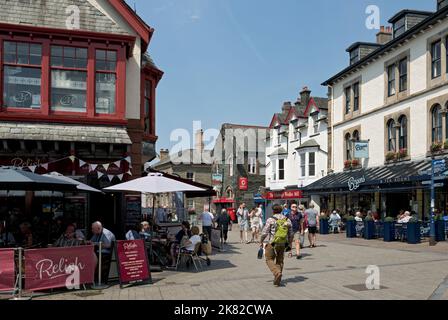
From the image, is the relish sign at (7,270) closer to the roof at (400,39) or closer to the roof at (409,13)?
the roof at (400,39)

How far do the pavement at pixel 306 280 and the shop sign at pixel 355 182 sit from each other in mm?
9578

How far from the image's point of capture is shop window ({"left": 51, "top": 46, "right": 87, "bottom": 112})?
15398 mm

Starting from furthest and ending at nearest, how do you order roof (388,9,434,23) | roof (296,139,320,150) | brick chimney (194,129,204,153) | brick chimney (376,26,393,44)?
brick chimney (194,129,204,153), roof (296,139,320,150), brick chimney (376,26,393,44), roof (388,9,434,23)

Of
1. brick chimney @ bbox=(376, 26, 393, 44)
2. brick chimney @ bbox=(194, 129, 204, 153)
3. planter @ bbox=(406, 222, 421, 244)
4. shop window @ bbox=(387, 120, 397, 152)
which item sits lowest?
planter @ bbox=(406, 222, 421, 244)

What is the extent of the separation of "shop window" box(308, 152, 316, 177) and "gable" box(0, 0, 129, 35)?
21.7m

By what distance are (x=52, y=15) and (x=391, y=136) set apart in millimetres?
18610

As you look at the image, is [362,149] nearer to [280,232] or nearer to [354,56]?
[354,56]

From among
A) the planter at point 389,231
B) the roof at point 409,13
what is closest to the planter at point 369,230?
the planter at point 389,231

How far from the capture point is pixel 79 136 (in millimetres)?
15172

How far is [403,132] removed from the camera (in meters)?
25.0

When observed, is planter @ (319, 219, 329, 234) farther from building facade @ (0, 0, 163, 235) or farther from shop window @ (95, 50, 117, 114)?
shop window @ (95, 50, 117, 114)

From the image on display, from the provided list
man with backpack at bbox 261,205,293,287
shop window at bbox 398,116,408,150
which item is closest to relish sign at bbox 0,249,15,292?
man with backpack at bbox 261,205,293,287
